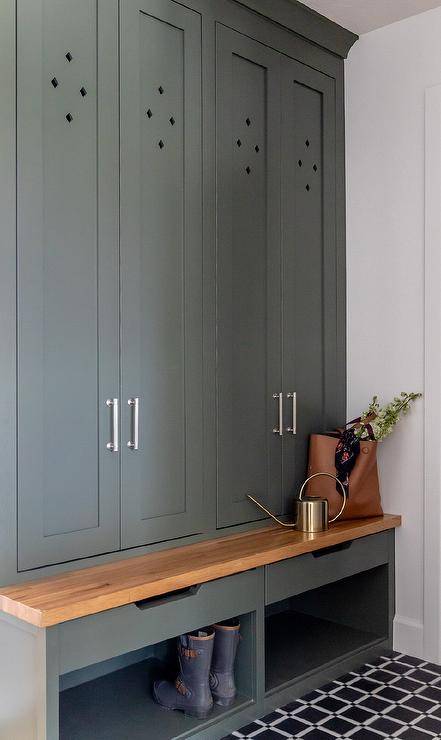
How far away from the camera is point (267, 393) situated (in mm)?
2707

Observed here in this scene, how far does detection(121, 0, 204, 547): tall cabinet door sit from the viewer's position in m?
2.24

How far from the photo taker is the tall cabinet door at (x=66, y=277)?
6.51ft

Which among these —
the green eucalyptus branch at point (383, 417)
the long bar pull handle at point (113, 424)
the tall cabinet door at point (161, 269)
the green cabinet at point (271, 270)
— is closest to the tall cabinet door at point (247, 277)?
the green cabinet at point (271, 270)

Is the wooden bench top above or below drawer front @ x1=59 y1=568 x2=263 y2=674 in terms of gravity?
above

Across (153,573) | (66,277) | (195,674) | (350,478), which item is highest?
(66,277)

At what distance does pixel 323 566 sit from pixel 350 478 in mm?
370

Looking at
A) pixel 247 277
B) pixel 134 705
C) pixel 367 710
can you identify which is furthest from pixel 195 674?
pixel 247 277

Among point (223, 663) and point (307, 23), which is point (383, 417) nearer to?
point (223, 663)

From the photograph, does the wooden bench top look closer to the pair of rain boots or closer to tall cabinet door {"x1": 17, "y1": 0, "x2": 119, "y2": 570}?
tall cabinet door {"x1": 17, "y1": 0, "x2": 119, "y2": 570}

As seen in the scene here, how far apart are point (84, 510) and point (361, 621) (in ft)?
4.61

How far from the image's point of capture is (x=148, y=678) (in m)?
2.46

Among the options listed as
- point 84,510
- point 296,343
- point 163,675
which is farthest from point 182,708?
point 296,343

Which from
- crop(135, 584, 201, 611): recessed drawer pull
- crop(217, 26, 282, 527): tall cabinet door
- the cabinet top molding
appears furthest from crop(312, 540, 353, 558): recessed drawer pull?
the cabinet top molding

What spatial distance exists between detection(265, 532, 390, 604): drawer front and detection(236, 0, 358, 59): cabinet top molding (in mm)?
1945
